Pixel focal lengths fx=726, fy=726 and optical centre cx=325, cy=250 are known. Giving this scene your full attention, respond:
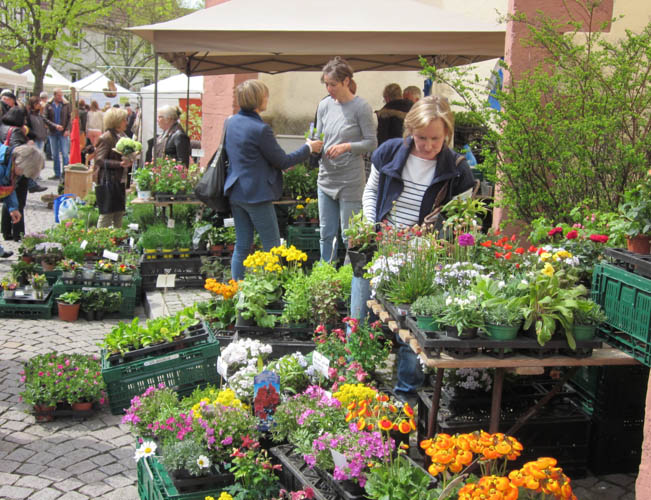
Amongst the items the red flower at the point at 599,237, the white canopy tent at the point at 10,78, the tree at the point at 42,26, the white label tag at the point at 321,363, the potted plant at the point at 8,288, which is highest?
the tree at the point at 42,26

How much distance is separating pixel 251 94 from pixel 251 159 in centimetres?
52

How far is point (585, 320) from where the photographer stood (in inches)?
121

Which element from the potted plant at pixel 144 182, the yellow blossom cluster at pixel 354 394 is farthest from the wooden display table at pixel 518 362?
the potted plant at pixel 144 182

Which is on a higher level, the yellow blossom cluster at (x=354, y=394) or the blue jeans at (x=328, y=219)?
the blue jeans at (x=328, y=219)

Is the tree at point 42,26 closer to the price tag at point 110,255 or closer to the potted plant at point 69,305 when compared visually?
the price tag at point 110,255

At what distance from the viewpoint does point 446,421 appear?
3664mm

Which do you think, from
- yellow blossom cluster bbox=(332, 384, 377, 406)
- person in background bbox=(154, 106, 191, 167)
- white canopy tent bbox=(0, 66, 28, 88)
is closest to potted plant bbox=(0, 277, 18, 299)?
person in background bbox=(154, 106, 191, 167)

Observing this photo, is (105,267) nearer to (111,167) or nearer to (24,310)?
(24,310)

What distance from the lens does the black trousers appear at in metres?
9.74

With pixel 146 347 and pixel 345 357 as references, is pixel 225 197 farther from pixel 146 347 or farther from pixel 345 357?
pixel 345 357

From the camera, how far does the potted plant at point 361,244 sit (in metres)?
4.27

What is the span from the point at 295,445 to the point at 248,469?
0.80ft

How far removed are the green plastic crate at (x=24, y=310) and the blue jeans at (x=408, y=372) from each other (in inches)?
153

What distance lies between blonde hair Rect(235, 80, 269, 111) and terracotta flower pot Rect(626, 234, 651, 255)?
344 cm
